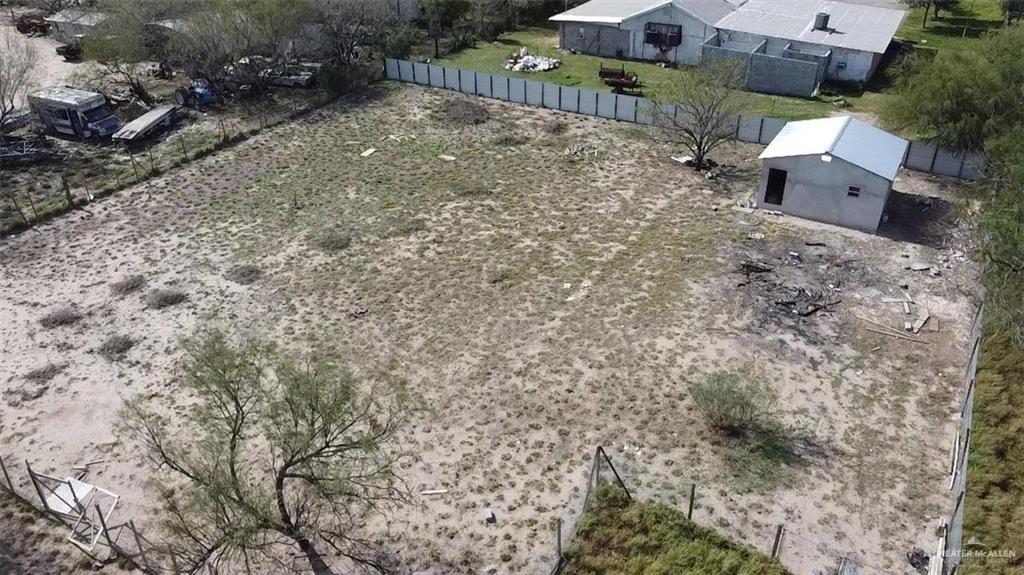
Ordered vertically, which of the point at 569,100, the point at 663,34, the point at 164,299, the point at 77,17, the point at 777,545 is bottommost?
the point at 777,545

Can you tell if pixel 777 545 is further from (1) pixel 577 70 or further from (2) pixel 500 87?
(1) pixel 577 70

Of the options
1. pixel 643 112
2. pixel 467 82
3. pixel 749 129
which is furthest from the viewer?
pixel 467 82

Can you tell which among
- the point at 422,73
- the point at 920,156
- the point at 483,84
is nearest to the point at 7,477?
the point at 483,84

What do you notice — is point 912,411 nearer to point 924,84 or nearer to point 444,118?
point 924,84

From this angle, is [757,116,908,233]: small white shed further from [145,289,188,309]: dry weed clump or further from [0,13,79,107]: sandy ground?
[0,13,79,107]: sandy ground

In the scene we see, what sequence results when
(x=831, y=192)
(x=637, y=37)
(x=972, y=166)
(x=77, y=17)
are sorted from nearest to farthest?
(x=831, y=192)
(x=972, y=166)
(x=637, y=37)
(x=77, y=17)

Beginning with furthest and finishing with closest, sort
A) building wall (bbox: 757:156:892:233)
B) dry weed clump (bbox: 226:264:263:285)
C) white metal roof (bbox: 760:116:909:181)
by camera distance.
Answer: white metal roof (bbox: 760:116:909:181) < building wall (bbox: 757:156:892:233) < dry weed clump (bbox: 226:264:263:285)

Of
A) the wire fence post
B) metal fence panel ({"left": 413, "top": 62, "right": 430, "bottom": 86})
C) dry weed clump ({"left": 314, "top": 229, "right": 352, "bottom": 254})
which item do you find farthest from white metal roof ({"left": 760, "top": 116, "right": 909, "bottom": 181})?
the wire fence post
